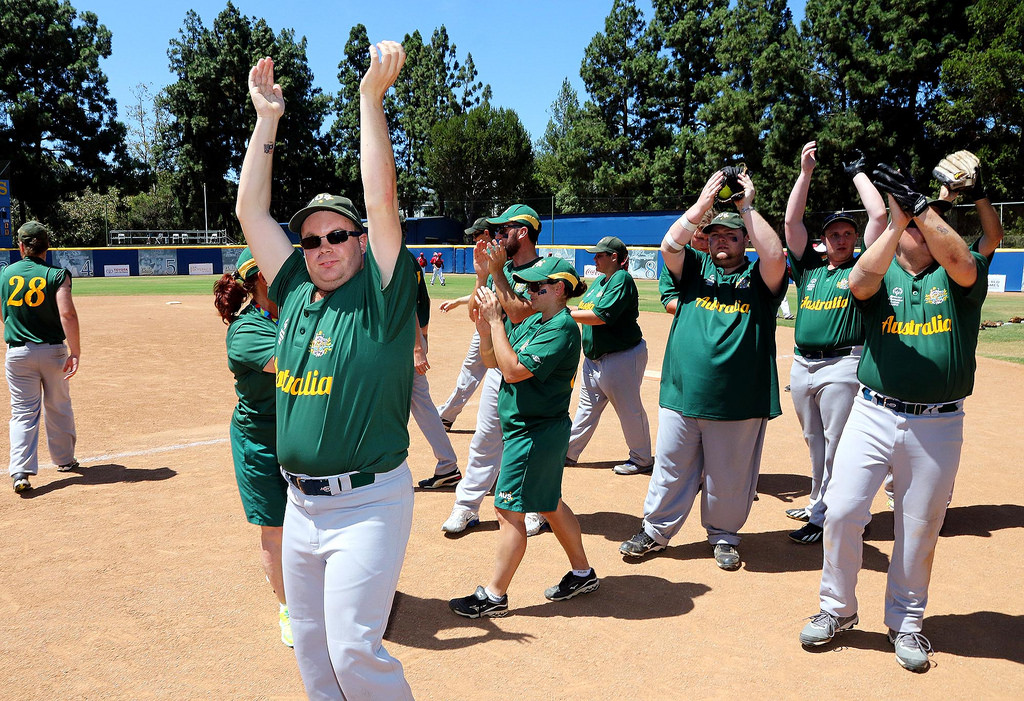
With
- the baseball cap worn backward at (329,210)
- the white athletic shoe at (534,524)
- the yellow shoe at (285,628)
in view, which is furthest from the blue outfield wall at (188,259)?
the baseball cap worn backward at (329,210)

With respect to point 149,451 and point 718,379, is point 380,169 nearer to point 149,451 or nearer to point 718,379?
point 718,379

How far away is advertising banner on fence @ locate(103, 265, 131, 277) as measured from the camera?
136 ft

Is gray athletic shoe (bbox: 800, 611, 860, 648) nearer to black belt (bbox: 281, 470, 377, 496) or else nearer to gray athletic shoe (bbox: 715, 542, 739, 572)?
gray athletic shoe (bbox: 715, 542, 739, 572)

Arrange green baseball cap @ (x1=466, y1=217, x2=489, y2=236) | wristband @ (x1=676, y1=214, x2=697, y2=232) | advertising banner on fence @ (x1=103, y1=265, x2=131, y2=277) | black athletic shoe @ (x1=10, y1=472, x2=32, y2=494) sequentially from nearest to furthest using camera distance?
1. wristband @ (x1=676, y1=214, x2=697, y2=232)
2. green baseball cap @ (x1=466, y1=217, x2=489, y2=236)
3. black athletic shoe @ (x1=10, y1=472, x2=32, y2=494)
4. advertising banner on fence @ (x1=103, y1=265, x2=131, y2=277)

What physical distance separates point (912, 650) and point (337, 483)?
126 inches

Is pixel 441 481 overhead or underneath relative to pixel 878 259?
underneath

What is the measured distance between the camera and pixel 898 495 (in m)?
4.21

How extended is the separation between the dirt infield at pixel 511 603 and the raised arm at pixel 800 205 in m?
2.26

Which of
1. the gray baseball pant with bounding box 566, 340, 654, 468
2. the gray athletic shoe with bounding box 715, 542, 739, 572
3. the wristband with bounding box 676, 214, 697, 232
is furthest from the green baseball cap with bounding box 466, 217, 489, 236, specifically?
the gray athletic shoe with bounding box 715, 542, 739, 572

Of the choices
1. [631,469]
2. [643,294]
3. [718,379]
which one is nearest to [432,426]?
[631,469]

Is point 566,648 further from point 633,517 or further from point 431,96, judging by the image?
point 431,96

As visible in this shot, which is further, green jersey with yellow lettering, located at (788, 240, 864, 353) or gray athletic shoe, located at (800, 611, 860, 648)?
green jersey with yellow lettering, located at (788, 240, 864, 353)

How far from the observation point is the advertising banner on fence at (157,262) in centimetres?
4225

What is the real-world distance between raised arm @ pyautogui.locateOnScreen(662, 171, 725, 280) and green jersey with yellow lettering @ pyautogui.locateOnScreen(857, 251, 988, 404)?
3.98 feet
